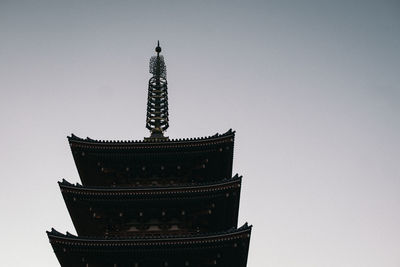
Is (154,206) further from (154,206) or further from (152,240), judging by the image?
(152,240)

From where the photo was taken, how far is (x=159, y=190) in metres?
25.0

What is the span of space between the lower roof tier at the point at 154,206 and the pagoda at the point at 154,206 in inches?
2.1

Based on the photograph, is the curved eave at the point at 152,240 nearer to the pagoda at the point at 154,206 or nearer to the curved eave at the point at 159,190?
the pagoda at the point at 154,206

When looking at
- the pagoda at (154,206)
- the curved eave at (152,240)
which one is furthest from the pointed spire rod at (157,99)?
the curved eave at (152,240)

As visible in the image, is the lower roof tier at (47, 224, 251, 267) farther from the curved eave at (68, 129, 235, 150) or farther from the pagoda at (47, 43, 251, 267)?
the curved eave at (68, 129, 235, 150)

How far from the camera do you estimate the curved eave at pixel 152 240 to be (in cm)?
2250

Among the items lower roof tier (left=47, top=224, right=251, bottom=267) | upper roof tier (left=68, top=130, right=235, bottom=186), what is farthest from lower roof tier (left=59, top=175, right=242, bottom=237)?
upper roof tier (left=68, top=130, right=235, bottom=186)

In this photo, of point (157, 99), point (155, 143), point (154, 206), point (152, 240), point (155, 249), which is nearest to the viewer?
point (152, 240)

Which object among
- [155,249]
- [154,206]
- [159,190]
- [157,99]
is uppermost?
[157,99]

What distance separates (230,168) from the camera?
1188 inches

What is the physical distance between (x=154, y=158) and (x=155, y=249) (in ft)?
21.7

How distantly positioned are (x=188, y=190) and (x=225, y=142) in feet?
13.6

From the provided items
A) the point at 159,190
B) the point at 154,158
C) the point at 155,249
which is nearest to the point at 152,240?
the point at 155,249

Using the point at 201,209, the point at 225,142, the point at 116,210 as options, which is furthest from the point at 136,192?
the point at 225,142
